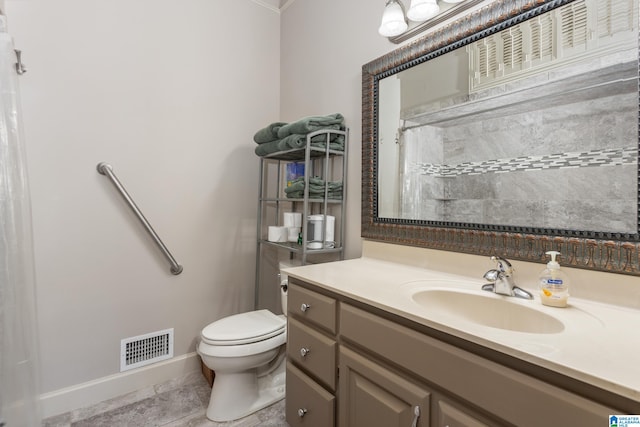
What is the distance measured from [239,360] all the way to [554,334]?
4.22 feet

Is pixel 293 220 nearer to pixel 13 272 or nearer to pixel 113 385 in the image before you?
pixel 13 272

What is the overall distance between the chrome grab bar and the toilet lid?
0.49 metres

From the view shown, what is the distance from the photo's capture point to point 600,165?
3.00 feet

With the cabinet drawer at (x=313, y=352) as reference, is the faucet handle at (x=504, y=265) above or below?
above

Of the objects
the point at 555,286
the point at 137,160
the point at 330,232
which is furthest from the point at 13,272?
the point at 555,286

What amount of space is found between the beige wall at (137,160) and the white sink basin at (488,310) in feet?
4.86

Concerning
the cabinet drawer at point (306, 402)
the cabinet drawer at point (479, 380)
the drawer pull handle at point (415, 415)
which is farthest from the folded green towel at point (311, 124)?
the drawer pull handle at point (415, 415)

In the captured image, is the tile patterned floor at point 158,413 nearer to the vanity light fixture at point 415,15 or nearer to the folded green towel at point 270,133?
the folded green towel at point 270,133

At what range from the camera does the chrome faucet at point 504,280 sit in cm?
100

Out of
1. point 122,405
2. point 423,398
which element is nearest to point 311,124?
point 423,398

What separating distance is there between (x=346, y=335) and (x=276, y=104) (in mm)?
1882

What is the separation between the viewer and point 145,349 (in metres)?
1.84

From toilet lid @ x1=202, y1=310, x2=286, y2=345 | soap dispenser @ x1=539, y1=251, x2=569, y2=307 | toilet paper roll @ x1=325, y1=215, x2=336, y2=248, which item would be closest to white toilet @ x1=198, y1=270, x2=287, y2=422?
toilet lid @ x1=202, y1=310, x2=286, y2=345

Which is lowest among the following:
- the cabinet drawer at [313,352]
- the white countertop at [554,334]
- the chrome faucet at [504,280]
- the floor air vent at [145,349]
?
the floor air vent at [145,349]
